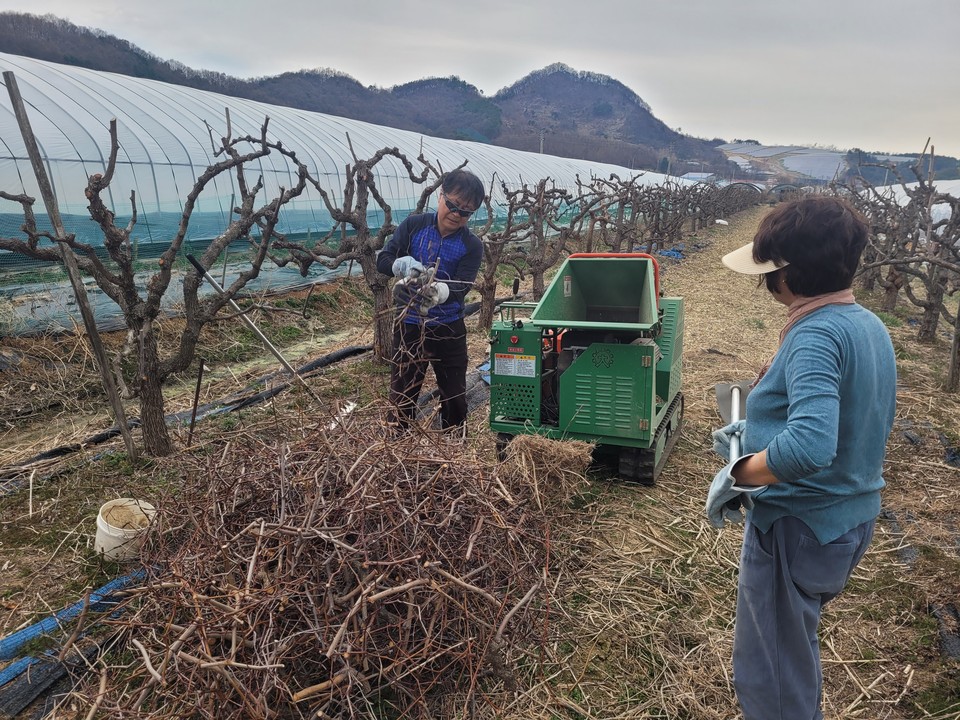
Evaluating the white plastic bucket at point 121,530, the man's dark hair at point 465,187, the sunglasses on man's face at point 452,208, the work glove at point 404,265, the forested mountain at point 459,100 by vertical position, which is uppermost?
the forested mountain at point 459,100

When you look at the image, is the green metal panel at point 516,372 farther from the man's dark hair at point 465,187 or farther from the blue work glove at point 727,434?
the blue work glove at point 727,434

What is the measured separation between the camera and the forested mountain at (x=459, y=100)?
26.5m

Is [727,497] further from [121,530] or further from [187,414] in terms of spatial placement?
[187,414]

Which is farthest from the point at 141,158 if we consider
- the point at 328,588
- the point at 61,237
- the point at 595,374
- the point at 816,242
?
the point at 816,242

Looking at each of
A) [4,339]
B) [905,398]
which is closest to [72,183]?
[4,339]

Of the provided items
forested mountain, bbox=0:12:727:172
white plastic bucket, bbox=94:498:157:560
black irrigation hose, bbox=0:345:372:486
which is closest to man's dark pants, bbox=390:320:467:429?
black irrigation hose, bbox=0:345:372:486

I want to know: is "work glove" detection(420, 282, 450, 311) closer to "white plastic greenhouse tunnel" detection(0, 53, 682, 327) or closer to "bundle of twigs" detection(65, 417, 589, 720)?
"bundle of twigs" detection(65, 417, 589, 720)

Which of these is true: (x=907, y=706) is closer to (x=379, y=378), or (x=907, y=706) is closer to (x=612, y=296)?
(x=612, y=296)

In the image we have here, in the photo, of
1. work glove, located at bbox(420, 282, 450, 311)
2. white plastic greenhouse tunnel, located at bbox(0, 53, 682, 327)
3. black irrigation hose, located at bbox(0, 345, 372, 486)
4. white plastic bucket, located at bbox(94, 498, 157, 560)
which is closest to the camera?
white plastic bucket, located at bbox(94, 498, 157, 560)

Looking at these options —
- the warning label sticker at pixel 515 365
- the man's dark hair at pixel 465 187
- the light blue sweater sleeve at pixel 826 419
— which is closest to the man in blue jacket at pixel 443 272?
the man's dark hair at pixel 465 187

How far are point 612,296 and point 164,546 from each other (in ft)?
12.3

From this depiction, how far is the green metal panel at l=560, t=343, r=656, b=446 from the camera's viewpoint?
3.84 m

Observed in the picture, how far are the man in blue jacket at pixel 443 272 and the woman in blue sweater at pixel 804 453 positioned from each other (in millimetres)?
2066

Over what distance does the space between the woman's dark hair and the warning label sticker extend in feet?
7.91
